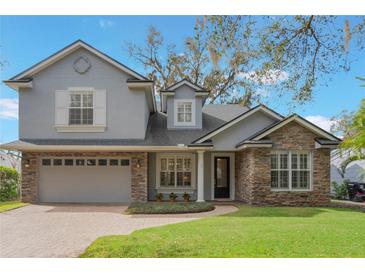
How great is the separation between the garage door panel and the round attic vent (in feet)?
12.5

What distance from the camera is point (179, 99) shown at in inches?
599

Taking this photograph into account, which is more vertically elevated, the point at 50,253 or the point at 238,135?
the point at 238,135

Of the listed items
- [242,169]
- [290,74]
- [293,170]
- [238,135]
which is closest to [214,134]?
[238,135]

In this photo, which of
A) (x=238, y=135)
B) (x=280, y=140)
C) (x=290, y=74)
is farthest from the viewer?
(x=238, y=135)

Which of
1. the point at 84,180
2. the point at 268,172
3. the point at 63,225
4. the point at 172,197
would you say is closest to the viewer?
the point at 63,225

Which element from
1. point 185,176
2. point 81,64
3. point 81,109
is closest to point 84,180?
point 81,109

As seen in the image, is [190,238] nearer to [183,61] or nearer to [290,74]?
[290,74]

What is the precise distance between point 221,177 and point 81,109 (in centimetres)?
641

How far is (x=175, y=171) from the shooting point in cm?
1513

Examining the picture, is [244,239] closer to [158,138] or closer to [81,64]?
[158,138]

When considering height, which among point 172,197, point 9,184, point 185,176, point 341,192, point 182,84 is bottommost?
point 341,192

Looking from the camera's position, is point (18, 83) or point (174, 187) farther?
point (174, 187)

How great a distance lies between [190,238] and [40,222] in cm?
462

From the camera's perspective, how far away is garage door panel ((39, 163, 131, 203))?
46.7 feet
